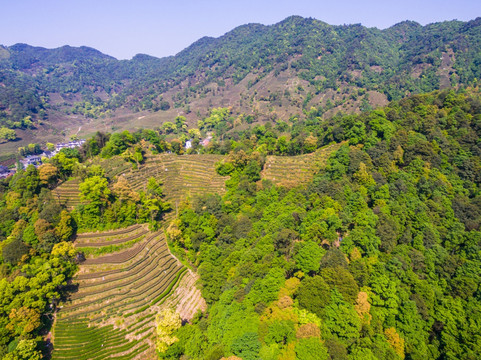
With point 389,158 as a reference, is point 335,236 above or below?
below

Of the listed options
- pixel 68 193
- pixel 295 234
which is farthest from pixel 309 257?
pixel 68 193

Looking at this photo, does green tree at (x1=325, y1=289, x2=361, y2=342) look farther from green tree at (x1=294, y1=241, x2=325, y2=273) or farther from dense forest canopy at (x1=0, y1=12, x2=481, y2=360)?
green tree at (x1=294, y1=241, x2=325, y2=273)

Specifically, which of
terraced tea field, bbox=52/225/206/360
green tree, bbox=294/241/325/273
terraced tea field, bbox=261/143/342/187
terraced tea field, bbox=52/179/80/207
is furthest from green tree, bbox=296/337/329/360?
terraced tea field, bbox=52/179/80/207

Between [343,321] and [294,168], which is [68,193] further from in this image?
[343,321]

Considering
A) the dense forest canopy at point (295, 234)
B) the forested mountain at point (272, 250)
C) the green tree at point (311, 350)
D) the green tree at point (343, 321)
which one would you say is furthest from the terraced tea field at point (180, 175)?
the green tree at point (311, 350)

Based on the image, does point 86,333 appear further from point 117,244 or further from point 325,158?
point 325,158

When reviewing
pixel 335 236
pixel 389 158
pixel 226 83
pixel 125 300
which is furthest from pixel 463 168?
pixel 226 83
